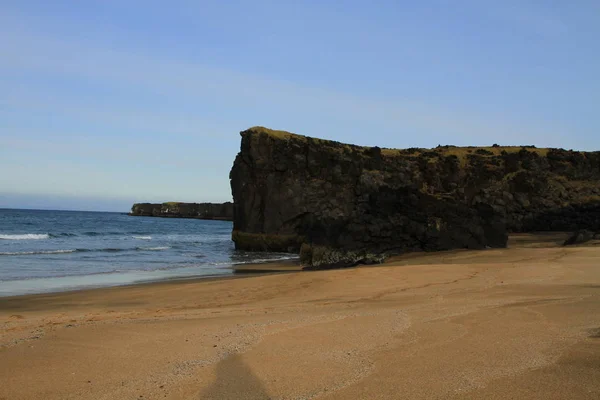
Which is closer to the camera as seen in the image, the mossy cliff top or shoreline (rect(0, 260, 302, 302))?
shoreline (rect(0, 260, 302, 302))

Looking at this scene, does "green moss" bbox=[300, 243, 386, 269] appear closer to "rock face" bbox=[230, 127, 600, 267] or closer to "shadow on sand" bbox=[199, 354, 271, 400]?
"rock face" bbox=[230, 127, 600, 267]

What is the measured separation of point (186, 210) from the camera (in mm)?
150500

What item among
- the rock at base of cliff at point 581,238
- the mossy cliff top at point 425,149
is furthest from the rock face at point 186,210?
the rock at base of cliff at point 581,238

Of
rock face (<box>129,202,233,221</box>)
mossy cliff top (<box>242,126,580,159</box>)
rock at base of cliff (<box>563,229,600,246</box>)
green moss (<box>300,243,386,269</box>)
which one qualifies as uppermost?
mossy cliff top (<box>242,126,580,159</box>)

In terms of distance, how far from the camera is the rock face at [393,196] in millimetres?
29719

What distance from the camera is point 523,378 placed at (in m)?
4.32

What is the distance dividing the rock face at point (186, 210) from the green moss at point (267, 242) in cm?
9552

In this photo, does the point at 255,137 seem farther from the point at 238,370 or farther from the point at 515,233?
the point at 238,370

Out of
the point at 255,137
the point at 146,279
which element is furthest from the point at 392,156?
the point at 146,279

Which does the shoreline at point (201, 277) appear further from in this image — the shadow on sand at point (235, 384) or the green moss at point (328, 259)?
the shadow on sand at point (235, 384)

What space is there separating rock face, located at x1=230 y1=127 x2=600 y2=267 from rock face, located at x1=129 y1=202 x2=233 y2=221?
9407 cm

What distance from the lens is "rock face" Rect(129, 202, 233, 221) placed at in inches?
5428

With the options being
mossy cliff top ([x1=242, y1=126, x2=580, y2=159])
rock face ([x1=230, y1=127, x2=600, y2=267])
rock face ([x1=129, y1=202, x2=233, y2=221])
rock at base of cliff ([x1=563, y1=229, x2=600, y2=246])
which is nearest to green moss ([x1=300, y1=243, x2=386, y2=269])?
rock face ([x1=230, y1=127, x2=600, y2=267])

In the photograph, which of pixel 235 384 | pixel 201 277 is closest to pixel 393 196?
pixel 201 277
